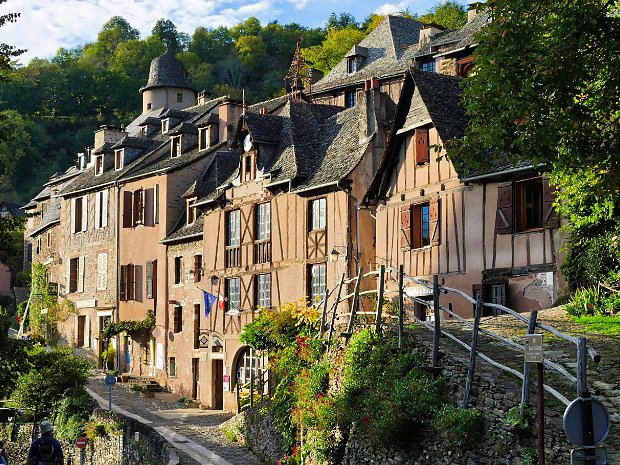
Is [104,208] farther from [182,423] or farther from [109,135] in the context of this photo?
[182,423]

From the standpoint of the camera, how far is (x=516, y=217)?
23.5 metres

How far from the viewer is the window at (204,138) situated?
40750 mm

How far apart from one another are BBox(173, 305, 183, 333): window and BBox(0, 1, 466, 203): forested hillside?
4753 centimetres

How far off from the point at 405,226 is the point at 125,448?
A: 9.24 metres

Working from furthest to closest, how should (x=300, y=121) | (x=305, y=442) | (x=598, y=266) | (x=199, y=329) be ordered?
(x=199, y=329) < (x=300, y=121) < (x=598, y=266) < (x=305, y=442)

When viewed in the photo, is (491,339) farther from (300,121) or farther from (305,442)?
(300,121)

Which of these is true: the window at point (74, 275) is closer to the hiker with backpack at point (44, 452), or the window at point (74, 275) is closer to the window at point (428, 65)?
the window at point (428, 65)

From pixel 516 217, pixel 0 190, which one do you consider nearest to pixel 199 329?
pixel 516 217

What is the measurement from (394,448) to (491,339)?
8.61 ft

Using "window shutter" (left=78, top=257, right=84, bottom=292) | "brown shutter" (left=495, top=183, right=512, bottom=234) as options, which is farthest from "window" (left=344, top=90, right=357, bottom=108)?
"brown shutter" (left=495, top=183, right=512, bottom=234)

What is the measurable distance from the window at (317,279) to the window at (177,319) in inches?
378

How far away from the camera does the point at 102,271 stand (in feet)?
148

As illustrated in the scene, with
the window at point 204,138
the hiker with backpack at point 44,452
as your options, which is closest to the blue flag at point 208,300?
the window at point 204,138

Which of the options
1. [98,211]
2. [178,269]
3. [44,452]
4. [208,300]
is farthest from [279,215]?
[98,211]
